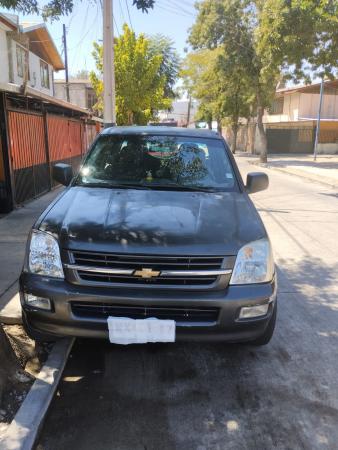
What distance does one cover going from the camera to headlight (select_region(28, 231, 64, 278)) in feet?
9.48

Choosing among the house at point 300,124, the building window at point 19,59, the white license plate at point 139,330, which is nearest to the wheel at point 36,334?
the white license plate at point 139,330

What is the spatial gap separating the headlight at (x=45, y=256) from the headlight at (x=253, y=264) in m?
1.17

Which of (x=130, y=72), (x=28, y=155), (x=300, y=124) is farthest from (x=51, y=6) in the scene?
(x=300, y=124)

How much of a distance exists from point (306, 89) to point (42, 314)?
35.4 m

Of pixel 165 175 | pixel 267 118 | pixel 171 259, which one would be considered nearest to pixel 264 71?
pixel 165 175

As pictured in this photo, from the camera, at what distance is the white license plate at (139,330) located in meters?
2.75

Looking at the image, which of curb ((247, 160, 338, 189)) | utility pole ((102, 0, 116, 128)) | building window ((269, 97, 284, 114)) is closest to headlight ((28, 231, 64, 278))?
utility pole ((102, 0, 116, 128))

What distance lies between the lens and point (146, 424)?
8.85 feet

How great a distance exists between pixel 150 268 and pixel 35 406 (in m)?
1.12

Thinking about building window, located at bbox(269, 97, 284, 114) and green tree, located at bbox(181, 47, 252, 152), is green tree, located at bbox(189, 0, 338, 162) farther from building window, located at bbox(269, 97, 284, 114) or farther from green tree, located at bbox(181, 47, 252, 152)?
building window, located at bbox(269, 97, 284, 114)

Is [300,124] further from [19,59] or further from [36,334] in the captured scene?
[36,334]

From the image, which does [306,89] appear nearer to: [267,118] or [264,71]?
[267,118]

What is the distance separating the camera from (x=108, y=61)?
917cm

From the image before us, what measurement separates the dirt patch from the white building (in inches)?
435
